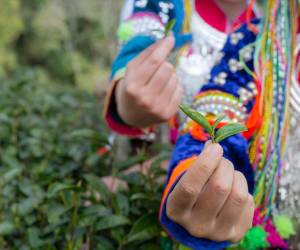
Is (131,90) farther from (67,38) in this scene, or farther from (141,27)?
(67,38)

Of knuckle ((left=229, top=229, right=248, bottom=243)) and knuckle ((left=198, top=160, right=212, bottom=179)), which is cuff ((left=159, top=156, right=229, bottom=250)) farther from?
knuckle ((left=198, top=160, right=212, bottom=179))

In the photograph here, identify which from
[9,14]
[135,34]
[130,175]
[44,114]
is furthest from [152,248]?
[9,14]

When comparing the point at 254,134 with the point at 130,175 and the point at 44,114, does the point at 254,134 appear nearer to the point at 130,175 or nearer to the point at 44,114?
the point at 130,175

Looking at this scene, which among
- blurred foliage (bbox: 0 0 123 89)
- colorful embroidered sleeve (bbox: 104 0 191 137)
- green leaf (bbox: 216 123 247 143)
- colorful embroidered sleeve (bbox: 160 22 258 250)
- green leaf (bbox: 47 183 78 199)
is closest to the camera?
green leaf (bbox: 216 123 247 143)

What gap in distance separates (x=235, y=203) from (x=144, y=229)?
330 mm

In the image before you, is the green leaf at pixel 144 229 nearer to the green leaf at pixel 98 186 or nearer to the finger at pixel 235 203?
the green leaf at pixel 98 186

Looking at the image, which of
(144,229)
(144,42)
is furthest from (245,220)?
(144,42)

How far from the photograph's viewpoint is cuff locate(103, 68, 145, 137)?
46.9 inches

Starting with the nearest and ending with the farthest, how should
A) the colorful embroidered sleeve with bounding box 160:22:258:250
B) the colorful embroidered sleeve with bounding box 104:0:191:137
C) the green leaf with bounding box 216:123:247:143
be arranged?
the green leaf with bounding box 216:123:247:143, the colorful embroidered sleeve with bounding box 160:22:258:250, the colorful embroidered sleeve with bounding box 104:0:191:137

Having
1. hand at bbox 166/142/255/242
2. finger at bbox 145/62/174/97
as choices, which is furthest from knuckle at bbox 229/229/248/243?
finger at bbox 145/62/174/97

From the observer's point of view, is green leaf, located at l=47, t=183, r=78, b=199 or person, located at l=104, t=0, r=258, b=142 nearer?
green leaf, located at l=47, t=183, r=78, b=199

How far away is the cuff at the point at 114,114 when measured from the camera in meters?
1.19

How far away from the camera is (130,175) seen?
4.17 feet

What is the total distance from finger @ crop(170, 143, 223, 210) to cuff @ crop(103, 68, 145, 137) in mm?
458
